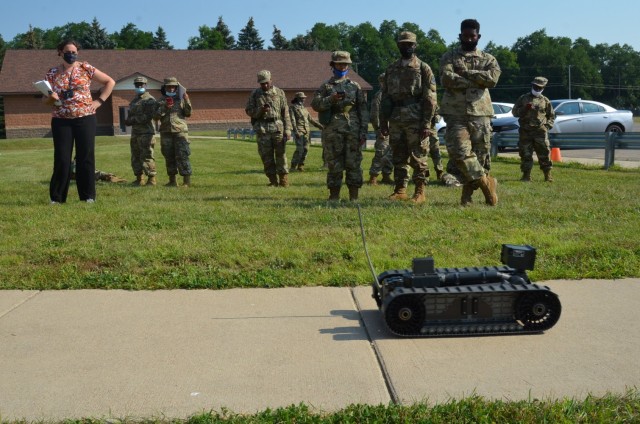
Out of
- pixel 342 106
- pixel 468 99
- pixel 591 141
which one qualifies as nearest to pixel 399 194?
pixel 342 106

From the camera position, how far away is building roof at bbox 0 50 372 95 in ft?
201

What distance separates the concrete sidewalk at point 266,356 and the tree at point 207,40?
11239 cm

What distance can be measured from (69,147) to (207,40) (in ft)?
365

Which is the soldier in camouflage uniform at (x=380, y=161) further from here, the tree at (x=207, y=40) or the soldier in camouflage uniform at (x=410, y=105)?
the tree at (x=207, y=40)

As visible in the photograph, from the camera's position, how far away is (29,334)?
14.6ft

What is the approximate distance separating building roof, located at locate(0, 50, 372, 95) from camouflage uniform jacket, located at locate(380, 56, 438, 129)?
54160 millimetres

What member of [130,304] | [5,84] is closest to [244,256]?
[130,304]

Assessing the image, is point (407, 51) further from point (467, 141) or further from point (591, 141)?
point (591, 141)

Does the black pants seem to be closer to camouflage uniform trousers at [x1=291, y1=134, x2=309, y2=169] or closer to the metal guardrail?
camouflage uniform trousers at [x1=291, y1=134, x2=309, y2=169]

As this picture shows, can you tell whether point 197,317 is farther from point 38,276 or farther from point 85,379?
point 38,276

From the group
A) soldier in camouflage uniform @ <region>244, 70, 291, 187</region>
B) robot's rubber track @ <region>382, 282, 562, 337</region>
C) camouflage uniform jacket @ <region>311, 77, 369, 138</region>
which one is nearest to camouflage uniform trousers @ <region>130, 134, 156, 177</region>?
soldier in camouflage uniform @ <region>244, 70, 291, 187</region>

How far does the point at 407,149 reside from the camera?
9.71 meters

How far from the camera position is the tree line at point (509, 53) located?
112 m

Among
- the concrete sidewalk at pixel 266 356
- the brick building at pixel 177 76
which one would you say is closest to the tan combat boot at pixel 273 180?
the concrete sidewalk at pixel 266 356
